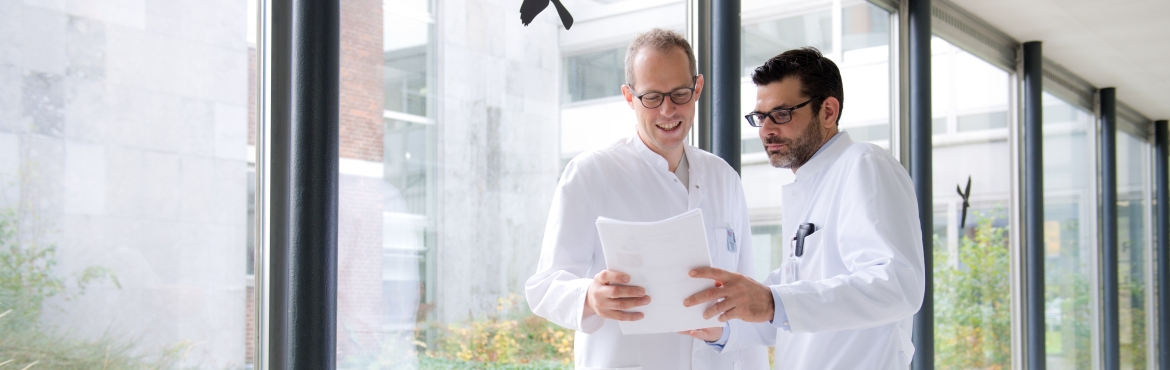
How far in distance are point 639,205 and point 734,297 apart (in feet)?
1.42

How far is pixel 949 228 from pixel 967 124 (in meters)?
0.82

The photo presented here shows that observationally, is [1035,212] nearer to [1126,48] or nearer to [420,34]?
[1126,48]

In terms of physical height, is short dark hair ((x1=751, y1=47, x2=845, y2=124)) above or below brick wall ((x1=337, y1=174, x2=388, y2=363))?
above

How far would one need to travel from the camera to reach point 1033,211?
6.98 m

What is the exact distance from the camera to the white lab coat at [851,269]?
182cm

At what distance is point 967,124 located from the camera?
6.50 m

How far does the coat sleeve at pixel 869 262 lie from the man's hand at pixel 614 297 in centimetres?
32

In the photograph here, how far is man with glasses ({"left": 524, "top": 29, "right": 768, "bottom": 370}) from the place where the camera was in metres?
1.99

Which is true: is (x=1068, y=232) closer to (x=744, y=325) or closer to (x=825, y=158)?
(x=825, y=158)

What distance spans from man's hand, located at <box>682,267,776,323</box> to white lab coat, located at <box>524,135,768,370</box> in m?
0.26

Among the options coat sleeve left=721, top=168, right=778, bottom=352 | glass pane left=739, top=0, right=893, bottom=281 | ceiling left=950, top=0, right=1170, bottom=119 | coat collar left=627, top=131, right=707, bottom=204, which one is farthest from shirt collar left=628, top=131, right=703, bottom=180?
ceiling left=950, top=0, right=1170, bottom=119

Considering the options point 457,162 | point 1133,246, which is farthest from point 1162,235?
point 457,162

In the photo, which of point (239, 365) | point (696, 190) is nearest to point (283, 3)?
point (239, 365)

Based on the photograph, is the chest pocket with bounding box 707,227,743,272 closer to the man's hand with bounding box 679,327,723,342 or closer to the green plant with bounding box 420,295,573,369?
the man's hand with bounding box 679,327,723,342
